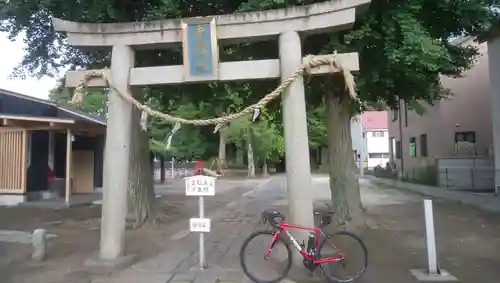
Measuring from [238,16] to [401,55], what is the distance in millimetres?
3323

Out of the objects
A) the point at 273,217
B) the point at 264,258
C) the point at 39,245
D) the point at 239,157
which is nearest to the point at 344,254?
the point at 273,217

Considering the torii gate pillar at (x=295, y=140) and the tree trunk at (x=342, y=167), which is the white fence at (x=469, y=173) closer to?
the tree trunk at (x=342, y=167)

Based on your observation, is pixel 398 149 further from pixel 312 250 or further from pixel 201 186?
pixel 312 250

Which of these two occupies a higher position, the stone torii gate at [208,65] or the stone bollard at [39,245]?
the stone torii gate at [208,65]

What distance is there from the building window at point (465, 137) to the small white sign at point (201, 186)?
21884 millimetres

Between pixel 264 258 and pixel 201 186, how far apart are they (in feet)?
5.12

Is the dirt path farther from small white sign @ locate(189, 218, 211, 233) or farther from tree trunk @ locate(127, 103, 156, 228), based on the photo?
small white sign @ locate(189, 218, 211, 233)

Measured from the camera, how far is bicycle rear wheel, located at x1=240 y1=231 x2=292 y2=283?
269 inches

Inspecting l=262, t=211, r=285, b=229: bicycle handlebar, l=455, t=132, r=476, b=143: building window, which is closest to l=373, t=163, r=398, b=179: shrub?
l=455, t=132, r=476, b=143: building window

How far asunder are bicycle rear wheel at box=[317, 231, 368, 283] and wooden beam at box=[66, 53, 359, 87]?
2638 millimetres

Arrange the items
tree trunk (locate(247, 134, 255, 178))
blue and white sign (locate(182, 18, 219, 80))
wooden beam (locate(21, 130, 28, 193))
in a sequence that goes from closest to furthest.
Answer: blue and white sign (locate(182, 18, 219, 80))
wooden beam (locate(21, 130, 28, 193))
tree trunk (locate(247, 134, 255, 178))

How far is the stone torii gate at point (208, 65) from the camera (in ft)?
24.6

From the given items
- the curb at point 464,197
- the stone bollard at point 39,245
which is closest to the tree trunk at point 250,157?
the curb at point 464,197

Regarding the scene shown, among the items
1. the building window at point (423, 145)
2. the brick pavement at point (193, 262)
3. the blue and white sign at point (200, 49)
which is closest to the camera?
the brick pavement at point (193, 262)
